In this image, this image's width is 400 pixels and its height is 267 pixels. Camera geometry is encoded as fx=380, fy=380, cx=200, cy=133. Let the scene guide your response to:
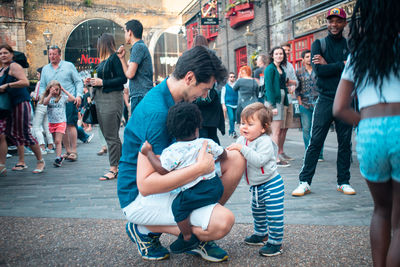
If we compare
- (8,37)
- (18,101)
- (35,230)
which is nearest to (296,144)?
(18,101)

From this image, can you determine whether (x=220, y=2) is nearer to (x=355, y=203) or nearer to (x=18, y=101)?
(x=18, y=101)

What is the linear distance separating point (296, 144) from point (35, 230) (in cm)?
659

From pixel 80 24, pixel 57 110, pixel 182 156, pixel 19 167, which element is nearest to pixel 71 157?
pixel 57 110

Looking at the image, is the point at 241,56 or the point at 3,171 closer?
the point at 3,171

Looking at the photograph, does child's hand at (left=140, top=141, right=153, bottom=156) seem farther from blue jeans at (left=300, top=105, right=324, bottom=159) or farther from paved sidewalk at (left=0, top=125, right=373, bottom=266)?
blue jeans at (left=300, top=105, right=324, bottom=159)

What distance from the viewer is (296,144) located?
28.8 ft

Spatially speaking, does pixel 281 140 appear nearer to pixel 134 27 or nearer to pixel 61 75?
pixel 134 27

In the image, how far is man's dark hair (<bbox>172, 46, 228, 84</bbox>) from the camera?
2.48 meters

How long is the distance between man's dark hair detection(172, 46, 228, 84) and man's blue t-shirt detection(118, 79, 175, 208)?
17 centimetres

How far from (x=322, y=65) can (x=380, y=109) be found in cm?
265

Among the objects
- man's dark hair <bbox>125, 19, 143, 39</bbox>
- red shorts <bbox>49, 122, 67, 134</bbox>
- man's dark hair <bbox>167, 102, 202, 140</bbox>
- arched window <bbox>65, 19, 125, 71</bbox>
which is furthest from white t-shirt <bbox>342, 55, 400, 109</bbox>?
arched window <bbox>65, 19, 125, 71</bbox>

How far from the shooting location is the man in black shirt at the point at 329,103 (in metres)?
4.26

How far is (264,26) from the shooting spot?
664 inches

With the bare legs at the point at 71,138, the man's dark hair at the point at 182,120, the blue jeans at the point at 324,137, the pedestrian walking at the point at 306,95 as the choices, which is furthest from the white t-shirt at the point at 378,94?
the bare legs at the point at 71,138
